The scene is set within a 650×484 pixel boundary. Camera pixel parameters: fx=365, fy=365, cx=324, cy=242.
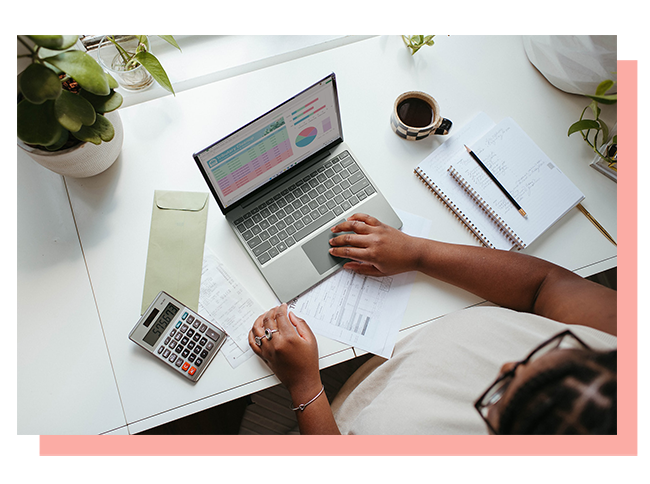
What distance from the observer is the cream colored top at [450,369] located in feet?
2.06

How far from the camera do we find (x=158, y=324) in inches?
30.4

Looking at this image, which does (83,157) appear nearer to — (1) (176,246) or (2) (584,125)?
(1) (176,246)

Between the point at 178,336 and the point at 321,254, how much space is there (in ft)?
1.16

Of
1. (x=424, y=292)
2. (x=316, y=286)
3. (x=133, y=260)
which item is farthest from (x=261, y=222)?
(x=424, y=292)

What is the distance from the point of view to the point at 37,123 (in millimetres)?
591

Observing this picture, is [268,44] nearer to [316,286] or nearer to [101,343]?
[316,286]

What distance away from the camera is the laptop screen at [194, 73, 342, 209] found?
26.0 inches

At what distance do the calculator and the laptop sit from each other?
0.17 metres

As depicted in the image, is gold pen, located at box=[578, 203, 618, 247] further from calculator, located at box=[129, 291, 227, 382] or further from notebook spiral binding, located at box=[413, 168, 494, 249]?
calculator, located at box=[129, 291, 227, 382]

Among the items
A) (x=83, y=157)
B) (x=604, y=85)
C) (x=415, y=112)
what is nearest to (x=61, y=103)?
(x=83, y=157)

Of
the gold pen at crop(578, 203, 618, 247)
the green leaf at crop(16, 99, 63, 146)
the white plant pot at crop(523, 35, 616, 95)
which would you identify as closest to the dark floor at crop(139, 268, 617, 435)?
the gold pen at crop(578, 203, 618, 247)

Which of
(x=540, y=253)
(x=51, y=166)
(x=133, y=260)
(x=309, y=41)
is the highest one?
(x=309, y=41)

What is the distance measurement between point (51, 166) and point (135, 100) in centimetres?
27

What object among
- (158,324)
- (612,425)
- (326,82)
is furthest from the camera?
(158,324)
